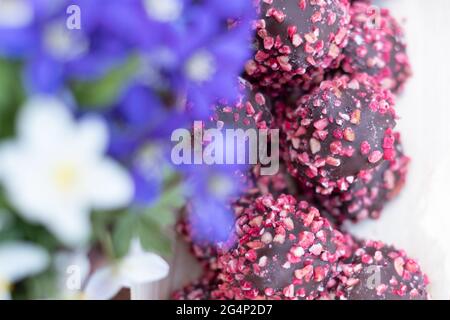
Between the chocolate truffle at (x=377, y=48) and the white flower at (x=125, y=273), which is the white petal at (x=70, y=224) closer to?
the white flower at (x=125, y=273)

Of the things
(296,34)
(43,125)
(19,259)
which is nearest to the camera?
(43,125)

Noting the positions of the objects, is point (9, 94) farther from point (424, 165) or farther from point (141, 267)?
point (424, 165)

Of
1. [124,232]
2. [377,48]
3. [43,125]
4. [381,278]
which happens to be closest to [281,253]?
[381,278]

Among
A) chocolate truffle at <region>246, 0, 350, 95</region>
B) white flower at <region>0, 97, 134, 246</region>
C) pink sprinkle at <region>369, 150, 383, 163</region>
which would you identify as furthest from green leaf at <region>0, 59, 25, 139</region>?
pink sprinkle at <region>369, 150, 383, 163</region>

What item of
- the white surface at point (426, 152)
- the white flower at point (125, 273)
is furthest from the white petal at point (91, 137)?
the white surface at point (426, 152)
